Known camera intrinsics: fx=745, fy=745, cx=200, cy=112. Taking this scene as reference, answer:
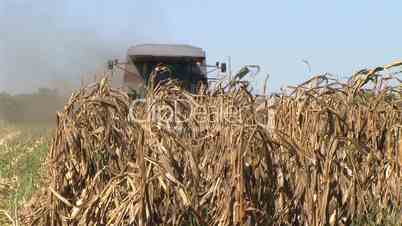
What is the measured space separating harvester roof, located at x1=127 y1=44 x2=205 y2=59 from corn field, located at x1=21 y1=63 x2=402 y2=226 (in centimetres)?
915

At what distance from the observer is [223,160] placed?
405cm

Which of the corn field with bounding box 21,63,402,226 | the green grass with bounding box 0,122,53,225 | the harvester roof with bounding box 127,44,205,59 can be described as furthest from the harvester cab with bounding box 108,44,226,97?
the corn field with bounding box 21,63,402,226

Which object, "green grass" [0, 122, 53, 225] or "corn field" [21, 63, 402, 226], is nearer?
"corn field" [21, 63, 402, 226]

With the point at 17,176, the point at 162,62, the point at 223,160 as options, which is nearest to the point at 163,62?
the point at 162,62

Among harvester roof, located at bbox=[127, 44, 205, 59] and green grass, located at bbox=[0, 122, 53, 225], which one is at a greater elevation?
harvester roof, located at bbox=[127, 44, 205, 59]

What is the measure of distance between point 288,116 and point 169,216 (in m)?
1.55

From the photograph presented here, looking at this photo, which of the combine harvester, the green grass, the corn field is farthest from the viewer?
the combine harvester

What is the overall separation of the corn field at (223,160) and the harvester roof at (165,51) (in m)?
9.15

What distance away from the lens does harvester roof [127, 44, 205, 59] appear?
1427 centimetres

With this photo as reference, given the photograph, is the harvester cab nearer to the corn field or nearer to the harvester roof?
the harvester roof

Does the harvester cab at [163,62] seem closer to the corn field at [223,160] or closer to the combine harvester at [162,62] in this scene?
the combine harvester at [162,62]

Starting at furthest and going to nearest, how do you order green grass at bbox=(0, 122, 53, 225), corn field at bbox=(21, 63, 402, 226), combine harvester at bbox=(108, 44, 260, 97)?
combine harvester at bbox=(108, 44, 260, 97), green grass at bbox=(0, 122, 53, 225), corn field at bbox=(21, 63, 402, 226)

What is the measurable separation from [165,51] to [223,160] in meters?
10.6

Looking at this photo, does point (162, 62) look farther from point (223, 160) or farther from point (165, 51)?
point (223, 160)
